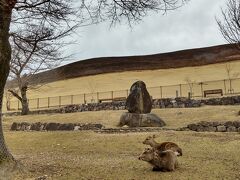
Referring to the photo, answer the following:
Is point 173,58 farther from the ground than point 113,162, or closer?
farther from the ground

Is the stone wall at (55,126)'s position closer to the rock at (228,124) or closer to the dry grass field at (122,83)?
the rock at (228,124)

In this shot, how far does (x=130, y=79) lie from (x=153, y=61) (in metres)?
7.19

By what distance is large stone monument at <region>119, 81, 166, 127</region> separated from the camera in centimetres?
2052

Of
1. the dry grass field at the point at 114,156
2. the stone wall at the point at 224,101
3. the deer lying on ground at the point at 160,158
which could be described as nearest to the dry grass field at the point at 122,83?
the stone wall at the point at 224,101

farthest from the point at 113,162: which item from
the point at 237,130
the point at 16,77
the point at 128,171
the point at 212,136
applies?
the point at 16,77

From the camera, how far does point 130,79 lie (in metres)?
61.8

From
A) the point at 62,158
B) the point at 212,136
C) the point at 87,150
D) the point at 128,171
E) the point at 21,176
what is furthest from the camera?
the point at 212,136

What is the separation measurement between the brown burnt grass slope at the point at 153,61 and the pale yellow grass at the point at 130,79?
111 cm

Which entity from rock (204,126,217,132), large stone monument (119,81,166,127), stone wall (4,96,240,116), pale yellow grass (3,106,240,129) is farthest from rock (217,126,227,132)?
stone wall (4,96,240,116)

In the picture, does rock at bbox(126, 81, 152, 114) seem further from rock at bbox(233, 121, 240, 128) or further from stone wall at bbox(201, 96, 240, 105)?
stone wall at bbox(201, 96, 240, 105)

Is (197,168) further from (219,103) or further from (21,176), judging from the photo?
(219,103)

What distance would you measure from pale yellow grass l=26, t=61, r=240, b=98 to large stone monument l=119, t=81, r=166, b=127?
33.9 m

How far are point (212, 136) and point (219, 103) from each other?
553 inches

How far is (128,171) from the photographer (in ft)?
29.0
